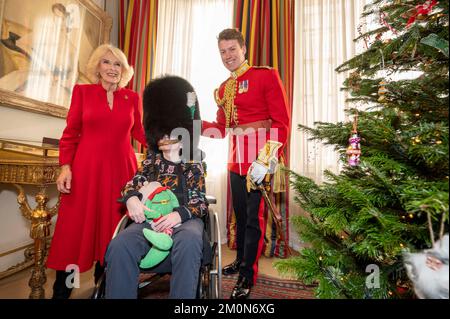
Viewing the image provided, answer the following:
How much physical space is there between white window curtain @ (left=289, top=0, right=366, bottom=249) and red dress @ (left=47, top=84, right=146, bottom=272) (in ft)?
5.89

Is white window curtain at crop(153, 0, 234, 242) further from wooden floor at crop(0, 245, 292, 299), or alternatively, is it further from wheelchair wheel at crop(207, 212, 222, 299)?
wheelchair wheel at crop(207, 212, 222, 299)

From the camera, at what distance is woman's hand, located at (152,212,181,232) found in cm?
114

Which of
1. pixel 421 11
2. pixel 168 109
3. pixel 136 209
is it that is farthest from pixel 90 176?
pixel 421 11

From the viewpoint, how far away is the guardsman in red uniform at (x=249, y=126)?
1.59m

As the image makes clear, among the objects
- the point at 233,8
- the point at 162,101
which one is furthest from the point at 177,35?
the point at 162,101

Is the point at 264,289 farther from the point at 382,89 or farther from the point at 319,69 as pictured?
the point at 319,69

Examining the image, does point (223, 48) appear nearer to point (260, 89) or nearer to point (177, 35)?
point (260, 89)

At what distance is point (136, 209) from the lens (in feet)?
3.88

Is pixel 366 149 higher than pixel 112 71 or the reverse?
the reverse

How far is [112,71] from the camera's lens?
156 centimetres

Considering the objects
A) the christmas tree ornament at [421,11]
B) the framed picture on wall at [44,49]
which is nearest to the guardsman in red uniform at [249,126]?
the christmas tree ornament at [421,11]

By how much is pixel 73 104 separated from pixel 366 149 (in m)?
1.47

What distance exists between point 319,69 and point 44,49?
2455 mm

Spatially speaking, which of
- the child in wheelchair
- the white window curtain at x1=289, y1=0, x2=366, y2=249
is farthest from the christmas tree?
the white window curtain at x1=289, y1=0, x2=366, y2=249
